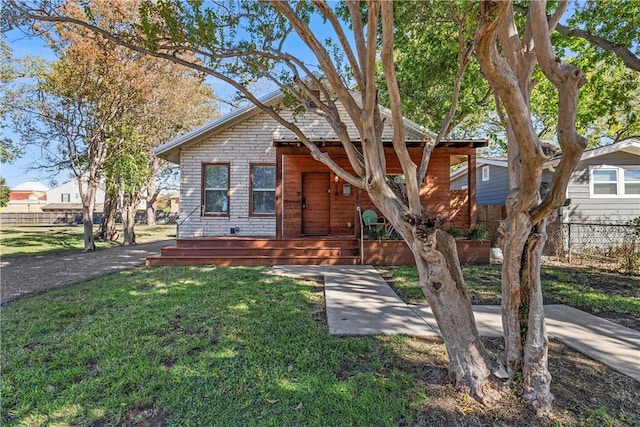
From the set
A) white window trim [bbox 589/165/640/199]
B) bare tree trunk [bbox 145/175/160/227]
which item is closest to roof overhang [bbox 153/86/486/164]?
white window trim [bbox 589/165/640/199]

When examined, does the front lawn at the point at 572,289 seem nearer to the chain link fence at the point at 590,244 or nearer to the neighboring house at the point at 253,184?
the chain link fence at the point at 590,244

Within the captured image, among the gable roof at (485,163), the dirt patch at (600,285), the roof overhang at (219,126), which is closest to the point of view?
the dirt patch at (600,285)

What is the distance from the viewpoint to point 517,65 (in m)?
2.49

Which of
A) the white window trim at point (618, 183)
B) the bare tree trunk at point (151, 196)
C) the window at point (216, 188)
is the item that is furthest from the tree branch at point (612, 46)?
the bare tree trunk at point (151, 196)

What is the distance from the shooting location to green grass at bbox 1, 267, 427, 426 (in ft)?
7.42

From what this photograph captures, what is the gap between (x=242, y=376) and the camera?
8.82 ft

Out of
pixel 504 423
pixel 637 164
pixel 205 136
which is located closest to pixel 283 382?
pixel 504 423

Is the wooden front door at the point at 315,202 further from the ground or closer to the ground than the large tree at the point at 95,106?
closer to the ground

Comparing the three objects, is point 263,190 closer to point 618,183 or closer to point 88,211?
point 88,211

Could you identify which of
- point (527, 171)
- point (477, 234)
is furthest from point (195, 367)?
point (477, 234)

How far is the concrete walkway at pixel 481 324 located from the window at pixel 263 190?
578cm

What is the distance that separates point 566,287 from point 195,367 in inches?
258

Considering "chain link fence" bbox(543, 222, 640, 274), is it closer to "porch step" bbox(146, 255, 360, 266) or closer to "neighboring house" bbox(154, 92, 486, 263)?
"neighboring house" bbox(154, 92, 486, 263)

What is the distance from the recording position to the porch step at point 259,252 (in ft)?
27.7
